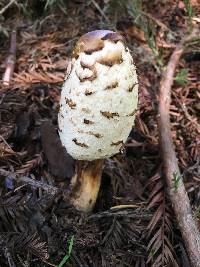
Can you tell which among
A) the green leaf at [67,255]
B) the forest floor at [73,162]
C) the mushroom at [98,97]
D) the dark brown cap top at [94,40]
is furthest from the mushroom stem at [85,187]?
the dark brown cap top at [94,40]

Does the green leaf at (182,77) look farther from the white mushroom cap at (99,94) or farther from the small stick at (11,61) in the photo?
the small stick at (11,61)

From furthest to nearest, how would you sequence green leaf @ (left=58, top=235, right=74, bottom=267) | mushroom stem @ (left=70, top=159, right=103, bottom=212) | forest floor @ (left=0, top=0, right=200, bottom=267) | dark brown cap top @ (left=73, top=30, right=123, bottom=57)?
mushroom stem @ (left=70, top=159, right=103, bottom=212) → forest floor @ (left=0, top=0, right=200, bottom=267) → green leaf @ (left=58, top=235, right=74, bottom=267) → dark brown cap top @ (left=73, top=30, right=123, bottom=57)

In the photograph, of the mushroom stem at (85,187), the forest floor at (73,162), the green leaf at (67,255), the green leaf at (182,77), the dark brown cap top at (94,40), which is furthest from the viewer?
the green leaf at (182,77)

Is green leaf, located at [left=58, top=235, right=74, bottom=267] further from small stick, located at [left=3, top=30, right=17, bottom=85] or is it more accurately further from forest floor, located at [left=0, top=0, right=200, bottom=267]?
small stick, located at [left=3, top=30, right=17, bottom=85]

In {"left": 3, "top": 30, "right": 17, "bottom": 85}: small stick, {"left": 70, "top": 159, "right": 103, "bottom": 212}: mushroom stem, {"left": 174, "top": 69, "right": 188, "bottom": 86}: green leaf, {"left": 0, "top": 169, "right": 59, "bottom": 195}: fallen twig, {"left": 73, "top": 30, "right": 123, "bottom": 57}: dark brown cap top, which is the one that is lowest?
{"left": 70, "top": 159, "right": 103, "bottom": 212}: mushroom stem

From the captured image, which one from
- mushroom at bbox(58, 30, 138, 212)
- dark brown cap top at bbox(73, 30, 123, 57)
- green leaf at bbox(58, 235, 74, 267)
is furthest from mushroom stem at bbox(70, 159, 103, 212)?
dark brown cap top at bbox(73, 30, 123, 57)

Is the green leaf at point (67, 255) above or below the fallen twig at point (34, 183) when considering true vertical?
below

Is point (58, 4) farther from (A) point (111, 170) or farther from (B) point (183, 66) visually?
(A) point (111, 170)
